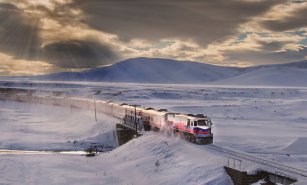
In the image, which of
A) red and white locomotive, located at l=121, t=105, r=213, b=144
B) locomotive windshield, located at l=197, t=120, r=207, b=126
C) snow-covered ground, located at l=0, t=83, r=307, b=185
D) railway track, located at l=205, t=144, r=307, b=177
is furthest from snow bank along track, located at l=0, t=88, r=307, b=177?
locomotive windshield, located at l=197, t=120, r=207, b=126

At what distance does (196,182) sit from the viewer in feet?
112

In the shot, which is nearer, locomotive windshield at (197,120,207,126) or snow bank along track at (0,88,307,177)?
snow bank along track at (0,88,307,177)

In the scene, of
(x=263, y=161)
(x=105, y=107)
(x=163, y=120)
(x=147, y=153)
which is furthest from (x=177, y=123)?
(x=105, y=107)

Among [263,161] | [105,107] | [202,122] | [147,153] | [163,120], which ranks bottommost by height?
[147,153]

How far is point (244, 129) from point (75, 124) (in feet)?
125

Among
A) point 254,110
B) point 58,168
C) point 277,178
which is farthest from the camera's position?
point 254,110

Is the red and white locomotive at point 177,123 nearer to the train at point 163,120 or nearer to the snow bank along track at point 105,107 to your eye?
the train at point 163,120

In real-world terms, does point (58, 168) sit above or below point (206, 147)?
below

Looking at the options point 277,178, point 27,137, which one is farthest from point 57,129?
point 277,178

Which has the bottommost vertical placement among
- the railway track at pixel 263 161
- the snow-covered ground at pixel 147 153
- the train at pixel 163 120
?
the snow-covered ground at pixel 147 153

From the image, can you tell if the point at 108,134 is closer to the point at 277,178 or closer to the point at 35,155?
the point at 35,155

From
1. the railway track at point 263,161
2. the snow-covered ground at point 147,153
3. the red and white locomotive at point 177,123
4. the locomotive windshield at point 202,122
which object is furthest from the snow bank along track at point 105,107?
the locomotive windshield at point 202,122

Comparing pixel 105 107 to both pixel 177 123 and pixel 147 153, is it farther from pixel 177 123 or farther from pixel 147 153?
pixel 147 153

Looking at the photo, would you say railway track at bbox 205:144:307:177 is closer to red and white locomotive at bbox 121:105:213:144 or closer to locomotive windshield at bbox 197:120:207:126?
red and white locomotive at bbox 121:105:213:144
